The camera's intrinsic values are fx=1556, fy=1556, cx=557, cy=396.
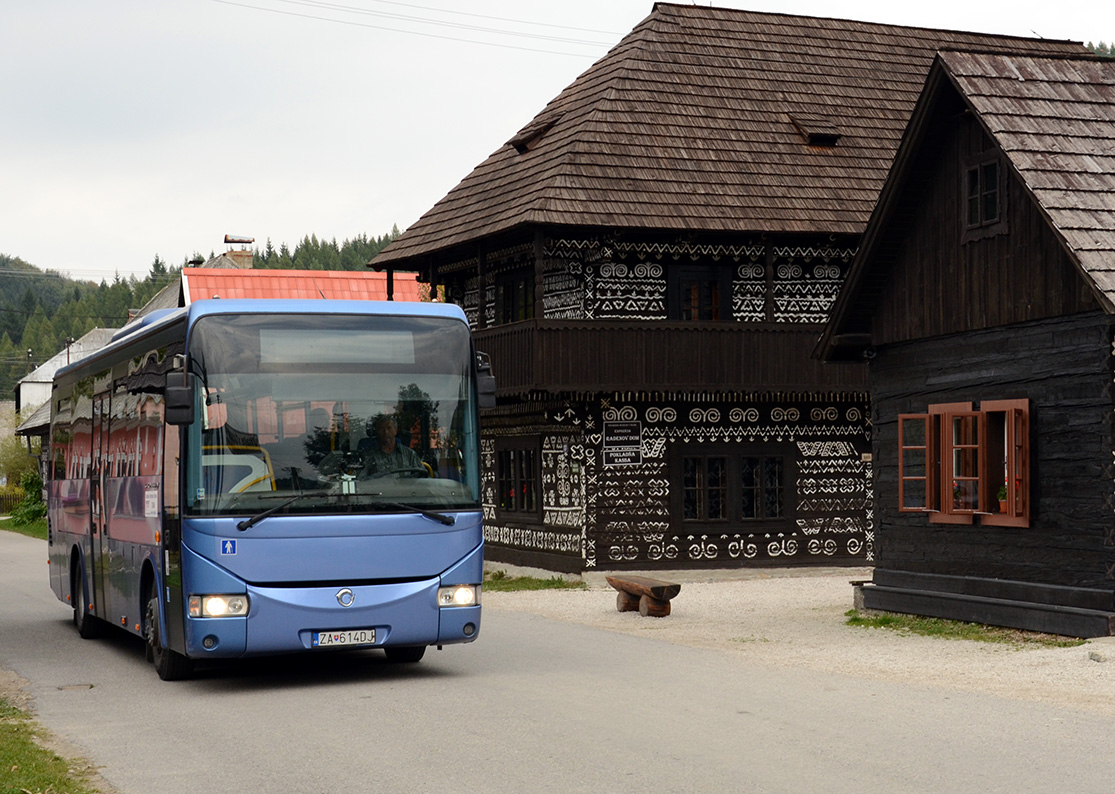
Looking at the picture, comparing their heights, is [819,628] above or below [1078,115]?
below

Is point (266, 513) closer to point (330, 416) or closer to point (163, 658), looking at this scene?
point (330, 416)

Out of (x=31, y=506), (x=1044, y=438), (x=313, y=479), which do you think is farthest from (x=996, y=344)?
(x=31, y=506)

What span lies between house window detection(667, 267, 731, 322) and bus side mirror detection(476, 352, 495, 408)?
1476 cm

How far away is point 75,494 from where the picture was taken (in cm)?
1788

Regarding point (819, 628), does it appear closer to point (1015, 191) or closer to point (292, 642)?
point (1015, 191)

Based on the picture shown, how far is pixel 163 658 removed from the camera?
528 inches

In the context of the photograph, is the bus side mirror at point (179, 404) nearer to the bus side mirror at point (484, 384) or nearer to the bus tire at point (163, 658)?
the bus tire at point (163, 658)

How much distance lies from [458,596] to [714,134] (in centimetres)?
1741

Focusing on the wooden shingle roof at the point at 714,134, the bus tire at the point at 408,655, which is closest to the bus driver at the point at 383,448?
the bus tire at the point at 408,655

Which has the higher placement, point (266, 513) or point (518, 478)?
point (266, 513)

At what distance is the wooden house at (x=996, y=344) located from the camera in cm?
1544

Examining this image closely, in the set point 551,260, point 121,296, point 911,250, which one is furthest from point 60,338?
point 911,250

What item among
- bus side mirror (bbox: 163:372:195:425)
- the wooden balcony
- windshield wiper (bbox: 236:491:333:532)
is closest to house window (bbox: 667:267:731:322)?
the wooden balcony

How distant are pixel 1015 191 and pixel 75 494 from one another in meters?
11.0
